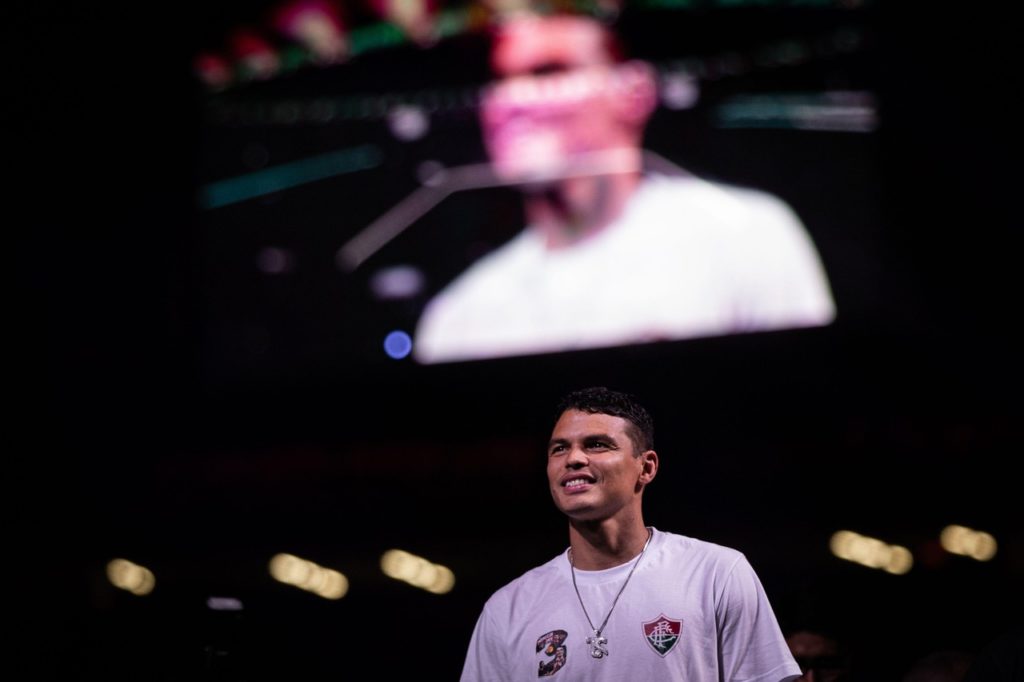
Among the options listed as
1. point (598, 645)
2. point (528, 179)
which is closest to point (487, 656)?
point (598, 645)

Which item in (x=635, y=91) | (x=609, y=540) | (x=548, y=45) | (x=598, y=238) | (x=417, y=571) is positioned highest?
(x=548, y=45)

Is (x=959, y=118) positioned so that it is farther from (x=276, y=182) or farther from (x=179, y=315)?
(x=179, y=315)

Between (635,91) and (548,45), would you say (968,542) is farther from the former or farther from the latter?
(548,45)

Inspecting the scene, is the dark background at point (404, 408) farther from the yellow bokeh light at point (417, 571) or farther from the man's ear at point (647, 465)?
the man's ear at point (647, 465)

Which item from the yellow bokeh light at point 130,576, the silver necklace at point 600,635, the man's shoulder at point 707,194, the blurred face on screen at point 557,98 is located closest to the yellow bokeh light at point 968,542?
the man's shoulder at point 707,194

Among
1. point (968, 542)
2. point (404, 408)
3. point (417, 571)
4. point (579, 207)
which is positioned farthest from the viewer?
point (417, 571)

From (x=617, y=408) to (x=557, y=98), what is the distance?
387cm

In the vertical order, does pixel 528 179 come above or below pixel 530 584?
above

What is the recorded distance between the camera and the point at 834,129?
6.03m

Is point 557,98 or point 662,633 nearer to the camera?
point 662,633

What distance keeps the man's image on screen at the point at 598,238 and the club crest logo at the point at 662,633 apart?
139 inches

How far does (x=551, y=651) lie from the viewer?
261 centimetres

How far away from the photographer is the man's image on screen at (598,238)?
5980 millimetres

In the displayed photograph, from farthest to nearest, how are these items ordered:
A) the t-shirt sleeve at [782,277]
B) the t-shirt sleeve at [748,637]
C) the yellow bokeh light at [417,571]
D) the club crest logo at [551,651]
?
the yellow bokeh light at [417,571] → the t-shirt sleeve at [782,277] → the club crest logo at [551,651] → the t-shirt sleeve at [748,637]
